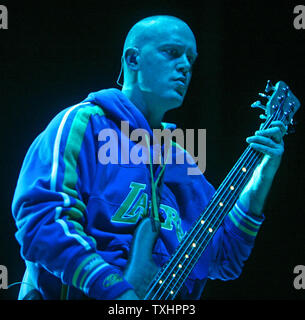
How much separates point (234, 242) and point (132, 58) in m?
0.73

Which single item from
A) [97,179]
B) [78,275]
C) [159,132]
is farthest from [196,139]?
[78,275]

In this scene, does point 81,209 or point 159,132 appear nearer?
point 81,209

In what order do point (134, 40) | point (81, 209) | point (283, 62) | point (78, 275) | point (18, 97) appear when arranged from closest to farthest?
point (78, 275)
point (81, 209)
point (134, 40)
point (18, 97)
point (283, 62)

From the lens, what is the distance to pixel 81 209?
4.31 ft

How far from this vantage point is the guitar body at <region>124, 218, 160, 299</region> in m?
1.32

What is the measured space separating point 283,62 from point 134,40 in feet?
2.33

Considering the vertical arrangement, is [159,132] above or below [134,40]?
below

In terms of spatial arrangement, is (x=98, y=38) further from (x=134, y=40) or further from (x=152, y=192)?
(x=152, y=192)

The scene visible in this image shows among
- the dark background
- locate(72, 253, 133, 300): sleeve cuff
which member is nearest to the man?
locate(72, 253, 133, 300): sleeve cuff

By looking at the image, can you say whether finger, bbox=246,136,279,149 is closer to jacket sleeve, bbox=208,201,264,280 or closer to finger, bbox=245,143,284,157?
finger, bbox=245,143,284,157

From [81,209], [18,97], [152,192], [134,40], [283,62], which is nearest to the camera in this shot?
[81,209]

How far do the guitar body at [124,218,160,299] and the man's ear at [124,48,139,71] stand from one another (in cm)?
57

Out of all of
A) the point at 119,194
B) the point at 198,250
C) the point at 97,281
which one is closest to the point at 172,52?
the point at 119,194

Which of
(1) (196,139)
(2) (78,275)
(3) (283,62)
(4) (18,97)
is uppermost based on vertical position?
(3) (283,62)
